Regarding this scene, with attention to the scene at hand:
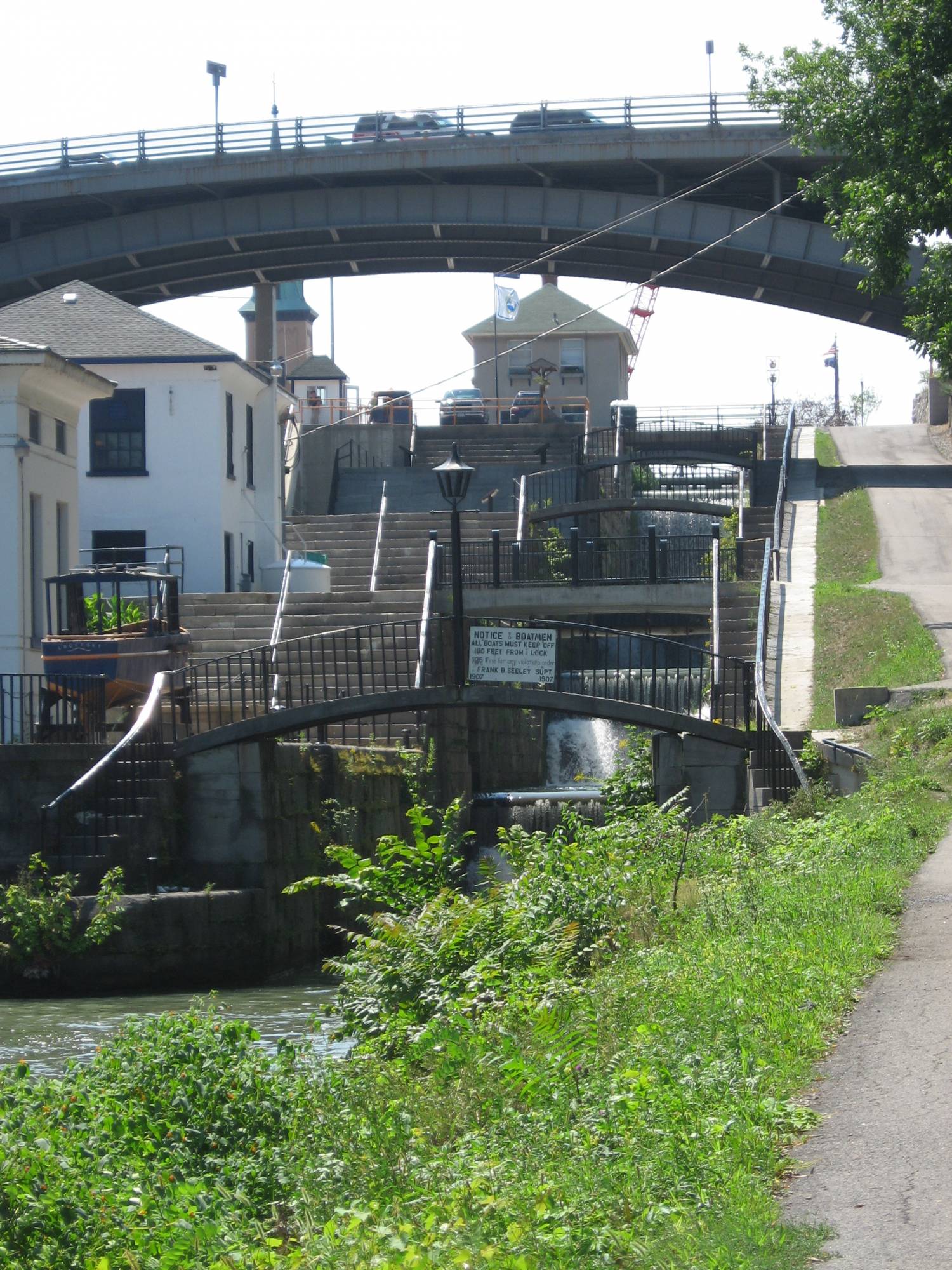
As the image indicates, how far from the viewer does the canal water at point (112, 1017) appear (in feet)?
43.7

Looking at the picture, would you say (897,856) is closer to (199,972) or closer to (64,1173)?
(64,1173)

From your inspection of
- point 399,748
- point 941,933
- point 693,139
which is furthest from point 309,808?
point 693,139

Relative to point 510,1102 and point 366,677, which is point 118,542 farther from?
point 510,1102

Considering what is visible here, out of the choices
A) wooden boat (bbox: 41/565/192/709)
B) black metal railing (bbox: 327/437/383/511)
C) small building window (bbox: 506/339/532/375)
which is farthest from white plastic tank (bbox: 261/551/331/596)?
small building window (bbox: 506/339/532/375)

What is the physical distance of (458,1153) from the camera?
20.7 ft

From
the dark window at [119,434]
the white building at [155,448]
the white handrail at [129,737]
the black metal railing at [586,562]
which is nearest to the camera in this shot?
the white handrail at [129,737]

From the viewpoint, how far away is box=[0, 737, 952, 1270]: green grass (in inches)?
213

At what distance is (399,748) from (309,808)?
2.77 metres

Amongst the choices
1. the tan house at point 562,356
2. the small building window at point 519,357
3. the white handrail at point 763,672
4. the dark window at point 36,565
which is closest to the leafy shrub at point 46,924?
the dark window at point 36,565

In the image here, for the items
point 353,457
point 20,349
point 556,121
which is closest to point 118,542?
point 20,349

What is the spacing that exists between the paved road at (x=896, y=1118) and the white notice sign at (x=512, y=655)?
8.35 m

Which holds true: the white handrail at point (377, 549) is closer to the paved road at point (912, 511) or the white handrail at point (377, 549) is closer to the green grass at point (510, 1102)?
the paved road at point (912, 511)

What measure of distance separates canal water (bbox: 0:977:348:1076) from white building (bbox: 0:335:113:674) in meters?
7.27

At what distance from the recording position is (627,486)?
43062 mm
